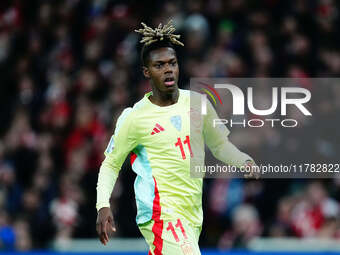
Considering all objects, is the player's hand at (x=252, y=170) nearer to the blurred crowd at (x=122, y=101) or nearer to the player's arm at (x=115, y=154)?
the player's arm at (x=115, y=154)

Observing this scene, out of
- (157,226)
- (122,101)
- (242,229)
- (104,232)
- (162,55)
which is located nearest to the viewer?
(104,232)

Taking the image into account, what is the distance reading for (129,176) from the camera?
11.3 m

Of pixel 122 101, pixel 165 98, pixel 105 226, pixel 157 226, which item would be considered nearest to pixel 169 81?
pixel 165 98

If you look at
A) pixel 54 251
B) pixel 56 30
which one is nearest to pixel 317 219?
pixel 54 251

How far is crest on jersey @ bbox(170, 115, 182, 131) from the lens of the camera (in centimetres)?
644

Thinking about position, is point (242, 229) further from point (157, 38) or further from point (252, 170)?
point (157, 38)

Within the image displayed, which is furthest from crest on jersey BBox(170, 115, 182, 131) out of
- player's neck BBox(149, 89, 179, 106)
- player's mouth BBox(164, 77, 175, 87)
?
player's mouth BBox(164, 77, 175, 87)

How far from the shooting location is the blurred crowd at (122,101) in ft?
36.6

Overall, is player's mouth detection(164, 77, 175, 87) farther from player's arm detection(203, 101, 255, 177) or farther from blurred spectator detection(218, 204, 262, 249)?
blurred spectator detection(218, 204, 262, 249)

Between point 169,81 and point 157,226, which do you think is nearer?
point 157,226

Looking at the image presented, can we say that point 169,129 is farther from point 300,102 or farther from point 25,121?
point 25,121

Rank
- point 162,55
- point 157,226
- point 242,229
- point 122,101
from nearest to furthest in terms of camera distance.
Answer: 1. point 157,226
2. point 162,55
3. point 242,229
4. point 122,101

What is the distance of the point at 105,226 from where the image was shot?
608cm

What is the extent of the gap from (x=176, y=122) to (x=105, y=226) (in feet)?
3.19
